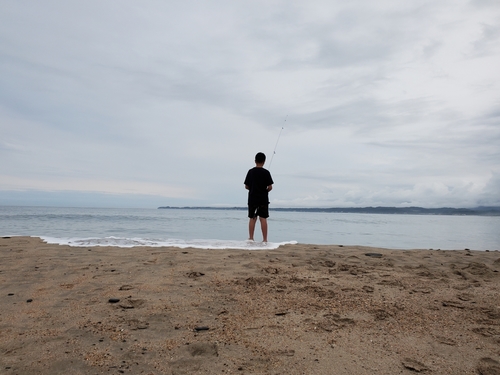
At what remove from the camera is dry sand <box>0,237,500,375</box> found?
1.81 m

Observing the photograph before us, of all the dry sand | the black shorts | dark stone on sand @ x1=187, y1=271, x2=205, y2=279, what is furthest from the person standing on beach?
dark stone on sand @ x1=187, y1=271, x2=205, y2=279

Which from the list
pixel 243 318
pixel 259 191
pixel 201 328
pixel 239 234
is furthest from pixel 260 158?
pixel 201 328

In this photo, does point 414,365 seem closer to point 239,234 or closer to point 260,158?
point 260,158

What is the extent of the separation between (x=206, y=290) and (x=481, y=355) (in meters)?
2.02

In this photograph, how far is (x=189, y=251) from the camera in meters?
4.99

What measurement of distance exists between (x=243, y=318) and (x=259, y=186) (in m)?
4.53

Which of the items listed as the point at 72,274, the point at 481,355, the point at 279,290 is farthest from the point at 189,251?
the point at 481,355

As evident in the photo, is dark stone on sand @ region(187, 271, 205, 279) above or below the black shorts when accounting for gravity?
below

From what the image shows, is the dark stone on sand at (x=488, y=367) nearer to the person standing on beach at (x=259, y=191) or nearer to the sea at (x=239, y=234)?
the sea at (x=239, y=234)

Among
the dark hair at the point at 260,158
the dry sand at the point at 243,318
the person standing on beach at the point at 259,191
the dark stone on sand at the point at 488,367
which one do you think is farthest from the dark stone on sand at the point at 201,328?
the dark hair at the point at 260,158

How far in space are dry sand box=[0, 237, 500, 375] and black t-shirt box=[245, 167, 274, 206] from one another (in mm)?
2758

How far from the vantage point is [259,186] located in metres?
6.79

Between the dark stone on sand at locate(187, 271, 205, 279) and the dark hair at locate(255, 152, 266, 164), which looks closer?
the dark stone on sand at locate(187, 271, 205, 279)

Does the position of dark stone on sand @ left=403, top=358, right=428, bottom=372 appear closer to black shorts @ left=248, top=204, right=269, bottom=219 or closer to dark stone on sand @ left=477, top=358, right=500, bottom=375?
dark stone on sand @ left=477, top=358, right=500, bottom=375
